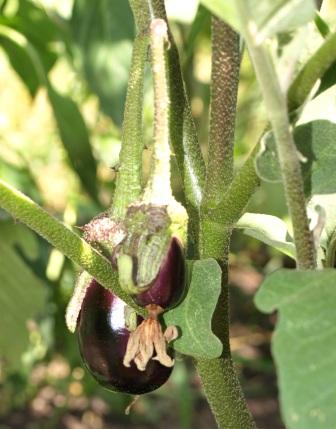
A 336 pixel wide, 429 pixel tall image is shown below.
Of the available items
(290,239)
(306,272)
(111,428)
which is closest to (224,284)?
(290,239)

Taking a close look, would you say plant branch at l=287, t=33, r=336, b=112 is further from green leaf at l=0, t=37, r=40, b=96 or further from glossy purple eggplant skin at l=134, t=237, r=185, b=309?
green leaf at l=0, t=37, r=40, b=96

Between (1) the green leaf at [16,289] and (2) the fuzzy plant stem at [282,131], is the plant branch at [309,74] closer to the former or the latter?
(2) the fuzzy plant stem at [282,131]

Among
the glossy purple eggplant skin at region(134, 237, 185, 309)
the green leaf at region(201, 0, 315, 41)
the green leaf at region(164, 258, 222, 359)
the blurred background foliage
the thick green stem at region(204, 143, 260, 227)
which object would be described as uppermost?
the green leaf at region(201, 0, 315, 41)

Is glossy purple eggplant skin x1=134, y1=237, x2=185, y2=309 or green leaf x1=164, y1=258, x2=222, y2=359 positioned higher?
glossy purple eggplant skin x1=134, y1=237, x2=185, y2=309

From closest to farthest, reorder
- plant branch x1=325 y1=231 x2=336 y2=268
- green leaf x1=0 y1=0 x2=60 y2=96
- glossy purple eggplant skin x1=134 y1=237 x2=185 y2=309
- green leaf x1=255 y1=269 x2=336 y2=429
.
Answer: green leaf x1=255 y1=269 x2=336 y2=429 → glossy purple eggplant skin x1=134 y1=237 x2=185 y2=309 → plant branch x1=325 y1=231 x2=336 y2=268 → green leaf x1=0 y1=0 x2=60 y2=96

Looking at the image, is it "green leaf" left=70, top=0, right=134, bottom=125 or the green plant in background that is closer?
the green plant in background

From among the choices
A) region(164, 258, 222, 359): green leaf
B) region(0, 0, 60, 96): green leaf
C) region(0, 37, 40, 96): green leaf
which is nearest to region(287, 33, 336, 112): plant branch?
region(164, 258, 222, 359): green leaf

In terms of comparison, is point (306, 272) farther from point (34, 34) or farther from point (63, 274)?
point (63, 274)

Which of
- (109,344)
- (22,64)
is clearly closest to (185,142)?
(109,344)

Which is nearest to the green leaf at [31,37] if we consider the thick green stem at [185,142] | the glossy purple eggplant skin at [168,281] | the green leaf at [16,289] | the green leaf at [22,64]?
the green leaf at [22,64]

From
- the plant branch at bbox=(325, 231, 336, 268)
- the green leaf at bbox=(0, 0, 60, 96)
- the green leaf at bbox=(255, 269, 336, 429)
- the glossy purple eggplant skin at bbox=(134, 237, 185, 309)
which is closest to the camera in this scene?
the green leaf at bbox=(255, 269, 336, 429)
